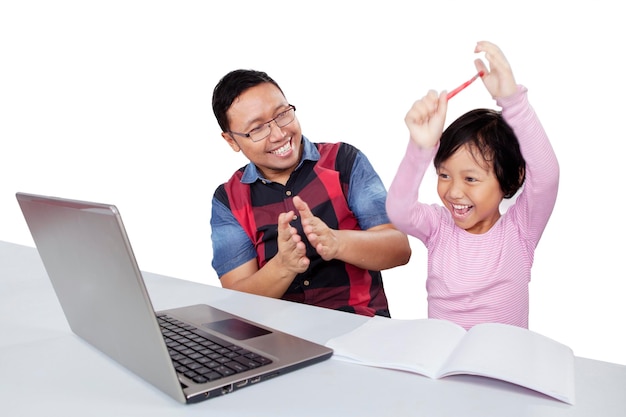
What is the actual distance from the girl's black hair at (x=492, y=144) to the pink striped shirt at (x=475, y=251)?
0.05 metres

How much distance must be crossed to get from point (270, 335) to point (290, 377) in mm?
183

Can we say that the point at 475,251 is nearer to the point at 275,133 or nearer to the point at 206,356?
the point at 275,133

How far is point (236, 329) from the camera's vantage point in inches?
48.9

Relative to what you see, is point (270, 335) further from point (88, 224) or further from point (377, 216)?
point (377, 216)

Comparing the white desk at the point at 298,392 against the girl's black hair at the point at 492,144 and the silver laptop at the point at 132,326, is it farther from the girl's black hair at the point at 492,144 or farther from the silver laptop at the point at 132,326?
the girl's black hair at the point at 492,144

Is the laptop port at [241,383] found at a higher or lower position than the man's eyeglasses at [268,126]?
lower

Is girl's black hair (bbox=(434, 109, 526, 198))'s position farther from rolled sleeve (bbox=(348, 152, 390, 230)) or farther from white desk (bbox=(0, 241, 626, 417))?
white desk (bbox=(0, 241, 626, 417))

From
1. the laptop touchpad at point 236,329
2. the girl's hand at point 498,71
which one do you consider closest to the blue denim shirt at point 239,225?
the girl's hand at point 498,71

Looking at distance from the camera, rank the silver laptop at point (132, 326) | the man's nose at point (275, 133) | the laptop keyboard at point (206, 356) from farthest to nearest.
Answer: the man's nose at point (275, 133)
the laptop keyboard at point (206, 356)
the silver laptop at point (132, 326)

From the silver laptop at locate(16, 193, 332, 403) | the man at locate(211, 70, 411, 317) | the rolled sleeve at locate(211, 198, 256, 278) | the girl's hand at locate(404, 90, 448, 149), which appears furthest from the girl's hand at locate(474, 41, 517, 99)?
the rolled sleeve at locate(211, 198, 256, 278)

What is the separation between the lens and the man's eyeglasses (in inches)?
80.2

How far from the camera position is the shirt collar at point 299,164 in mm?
2125

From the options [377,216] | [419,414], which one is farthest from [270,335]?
[377,216]

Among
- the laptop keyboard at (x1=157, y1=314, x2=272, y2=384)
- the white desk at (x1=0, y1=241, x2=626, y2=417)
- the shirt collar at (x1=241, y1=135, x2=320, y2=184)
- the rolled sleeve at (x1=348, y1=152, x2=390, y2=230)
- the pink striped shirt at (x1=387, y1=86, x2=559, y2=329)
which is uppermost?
the shirt collar at (x1=241, y1=135, x2=320, y2=184)
